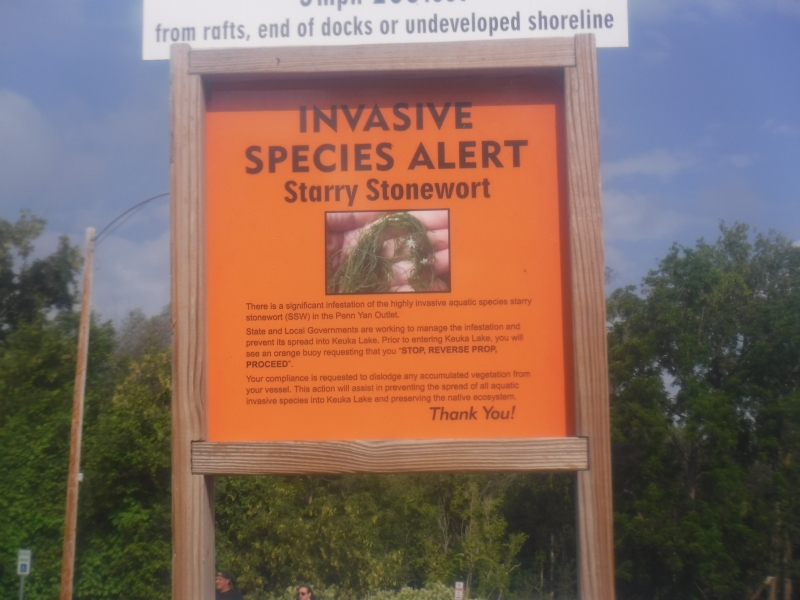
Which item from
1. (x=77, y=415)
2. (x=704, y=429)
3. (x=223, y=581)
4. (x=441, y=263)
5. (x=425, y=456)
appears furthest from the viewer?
(x=704, y=429)

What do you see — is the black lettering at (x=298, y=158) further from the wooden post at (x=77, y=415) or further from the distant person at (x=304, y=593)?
the wooden post at (x=77, y=415)

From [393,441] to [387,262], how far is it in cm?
48

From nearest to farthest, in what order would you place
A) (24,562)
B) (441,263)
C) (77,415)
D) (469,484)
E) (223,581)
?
(441,263) < (223,581) < (77,415) < (24,562) < (469,484)

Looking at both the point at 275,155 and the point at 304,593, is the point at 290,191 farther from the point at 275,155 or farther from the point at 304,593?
the point at 304,593

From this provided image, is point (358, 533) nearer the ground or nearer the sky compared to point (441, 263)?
nearer the ground

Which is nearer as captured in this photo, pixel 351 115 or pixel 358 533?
pixel 351 115

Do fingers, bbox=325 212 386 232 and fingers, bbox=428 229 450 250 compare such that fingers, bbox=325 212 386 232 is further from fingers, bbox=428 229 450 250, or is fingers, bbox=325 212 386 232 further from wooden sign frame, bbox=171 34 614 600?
wooden sign frame, bbox=171 34 614 600

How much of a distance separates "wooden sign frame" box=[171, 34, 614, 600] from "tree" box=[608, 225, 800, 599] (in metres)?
33.0

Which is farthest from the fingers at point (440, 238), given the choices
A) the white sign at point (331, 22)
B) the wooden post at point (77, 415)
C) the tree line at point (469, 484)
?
the tree line at point (469, 484)

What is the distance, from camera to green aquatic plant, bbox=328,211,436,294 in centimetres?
219

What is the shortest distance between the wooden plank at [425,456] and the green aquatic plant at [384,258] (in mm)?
417

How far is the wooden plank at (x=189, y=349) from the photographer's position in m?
2.17

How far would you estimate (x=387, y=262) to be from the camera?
219 centimetres

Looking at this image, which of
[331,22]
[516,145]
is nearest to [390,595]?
[331,22]
